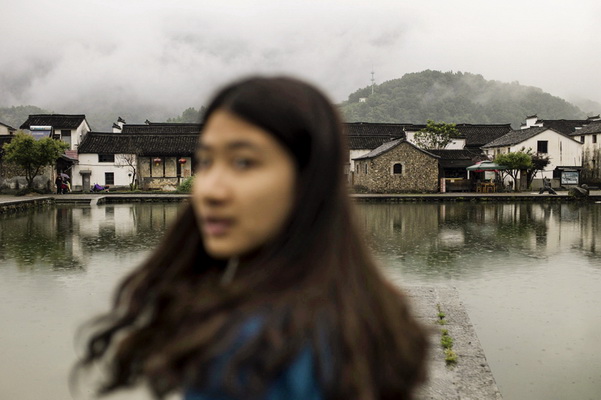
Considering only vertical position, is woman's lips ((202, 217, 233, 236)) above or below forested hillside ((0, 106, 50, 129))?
below

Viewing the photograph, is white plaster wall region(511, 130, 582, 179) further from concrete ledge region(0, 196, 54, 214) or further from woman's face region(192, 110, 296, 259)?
woman's face region(192, 110, 296, 259)

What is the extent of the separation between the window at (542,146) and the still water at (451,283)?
21.6m

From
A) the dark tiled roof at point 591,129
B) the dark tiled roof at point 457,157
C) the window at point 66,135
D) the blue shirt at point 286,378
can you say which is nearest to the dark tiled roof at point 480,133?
the dark tiled roof at point 457,157

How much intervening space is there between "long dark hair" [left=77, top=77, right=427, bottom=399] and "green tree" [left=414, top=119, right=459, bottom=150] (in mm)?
39648

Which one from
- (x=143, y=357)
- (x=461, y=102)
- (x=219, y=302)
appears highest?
(x=461, y=102)

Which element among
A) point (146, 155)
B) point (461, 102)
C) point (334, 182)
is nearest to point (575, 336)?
point (334, 182)

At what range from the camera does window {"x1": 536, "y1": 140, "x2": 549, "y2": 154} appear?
125 feet

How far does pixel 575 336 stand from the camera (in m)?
5.90

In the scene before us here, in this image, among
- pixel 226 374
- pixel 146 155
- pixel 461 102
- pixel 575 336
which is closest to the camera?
pixel 226 374

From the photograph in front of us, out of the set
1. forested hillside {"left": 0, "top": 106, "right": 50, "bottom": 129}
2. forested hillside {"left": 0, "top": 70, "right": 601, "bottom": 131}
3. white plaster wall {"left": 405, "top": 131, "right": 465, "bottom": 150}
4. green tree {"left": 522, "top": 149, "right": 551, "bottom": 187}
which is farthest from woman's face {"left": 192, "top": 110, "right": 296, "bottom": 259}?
forested hillside {"left": 0, "top": 106, "right": 50, "bottom": 129}

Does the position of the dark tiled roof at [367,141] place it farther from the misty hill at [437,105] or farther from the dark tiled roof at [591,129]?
the misty hill at [437,105]

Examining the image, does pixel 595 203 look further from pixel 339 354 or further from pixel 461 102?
pixel 461 102

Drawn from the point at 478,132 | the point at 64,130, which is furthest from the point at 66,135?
the point at 478,132

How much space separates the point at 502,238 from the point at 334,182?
13341mm
